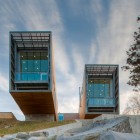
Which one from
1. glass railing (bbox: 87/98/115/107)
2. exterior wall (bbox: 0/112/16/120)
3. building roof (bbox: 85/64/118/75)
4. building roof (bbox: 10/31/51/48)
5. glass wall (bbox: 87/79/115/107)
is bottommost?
exterior wall (bbox: 0/112/16/120)

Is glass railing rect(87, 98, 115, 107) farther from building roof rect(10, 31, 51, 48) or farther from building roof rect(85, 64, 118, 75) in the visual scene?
building roof rect(10, 31, 51, 48)

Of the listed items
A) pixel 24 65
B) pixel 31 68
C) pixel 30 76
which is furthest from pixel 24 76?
pixel 24 65

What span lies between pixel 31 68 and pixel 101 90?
14.4m

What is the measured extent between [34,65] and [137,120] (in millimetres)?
22587

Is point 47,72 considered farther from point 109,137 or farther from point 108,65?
point 109,137

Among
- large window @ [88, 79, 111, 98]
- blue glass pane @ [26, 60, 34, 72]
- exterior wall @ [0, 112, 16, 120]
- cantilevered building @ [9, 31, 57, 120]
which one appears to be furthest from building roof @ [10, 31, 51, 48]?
large window @ [88, 79, 111, 98]

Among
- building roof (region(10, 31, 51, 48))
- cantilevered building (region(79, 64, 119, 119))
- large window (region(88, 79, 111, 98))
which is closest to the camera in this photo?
building roof (region(10, 31, 51, 48))

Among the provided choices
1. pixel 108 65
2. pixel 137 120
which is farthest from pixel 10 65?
pixel 137 120

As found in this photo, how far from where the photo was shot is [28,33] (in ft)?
132

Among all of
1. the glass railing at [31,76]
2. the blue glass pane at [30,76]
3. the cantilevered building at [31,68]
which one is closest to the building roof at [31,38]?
the cantilevered building at [31,68]

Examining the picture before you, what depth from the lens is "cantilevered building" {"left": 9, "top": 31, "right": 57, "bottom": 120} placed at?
40812mm

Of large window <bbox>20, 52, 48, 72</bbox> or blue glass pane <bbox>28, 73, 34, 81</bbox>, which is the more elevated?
large window <bbox>20, 52, 48, 72</bbox>

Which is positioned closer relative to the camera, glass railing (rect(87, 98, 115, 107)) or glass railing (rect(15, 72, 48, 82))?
glass railing (rect(15, 72, 48, 82))

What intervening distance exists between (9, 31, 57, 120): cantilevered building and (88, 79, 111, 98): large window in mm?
8662
